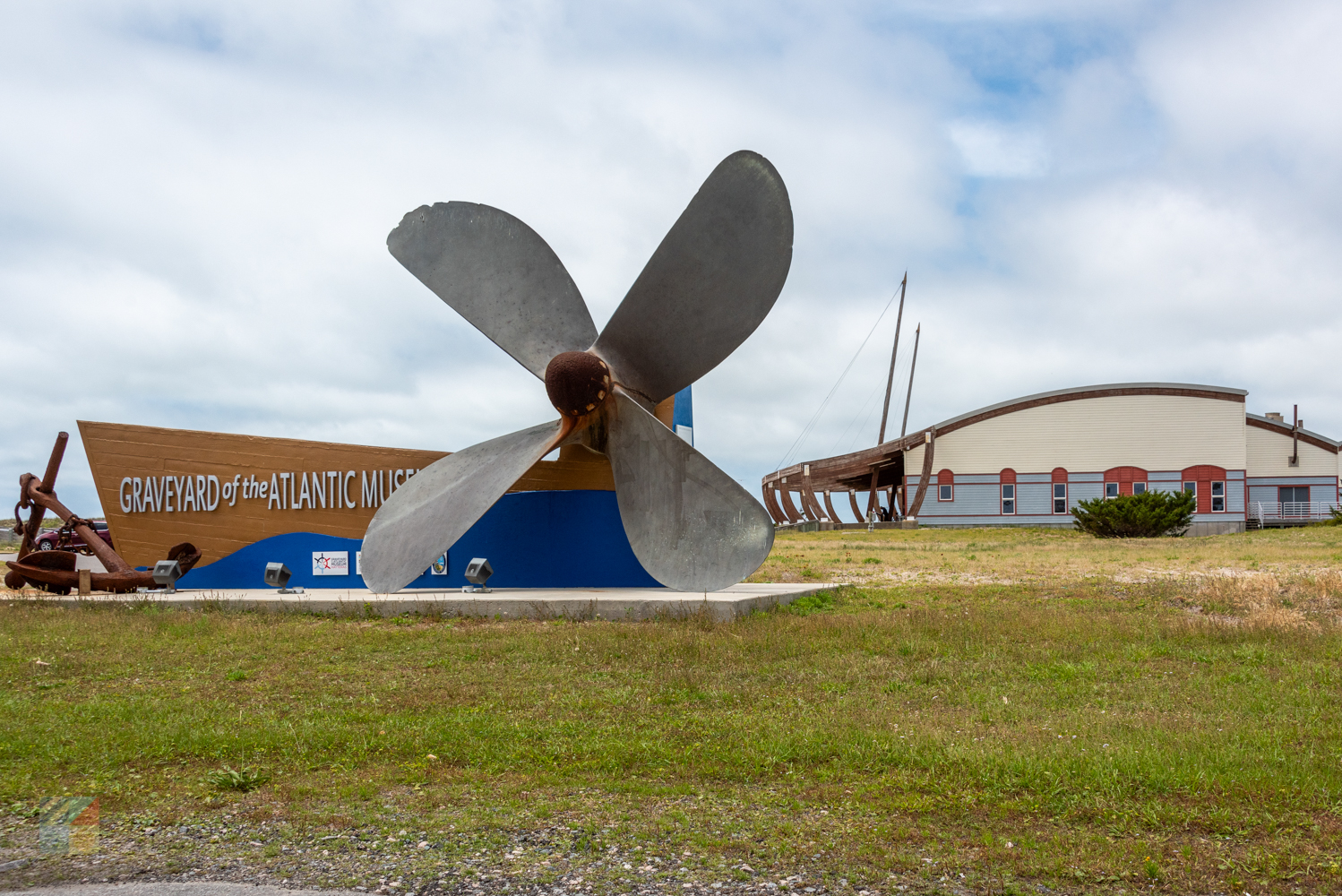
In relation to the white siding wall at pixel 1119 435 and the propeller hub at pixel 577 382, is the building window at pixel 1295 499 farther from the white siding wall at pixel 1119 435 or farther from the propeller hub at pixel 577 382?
the propeller hub at pixel 577 382

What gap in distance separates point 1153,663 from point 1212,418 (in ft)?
106

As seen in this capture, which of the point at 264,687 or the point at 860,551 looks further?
the point at 860,551

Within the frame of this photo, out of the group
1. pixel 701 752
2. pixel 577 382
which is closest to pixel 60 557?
pixel 577 382

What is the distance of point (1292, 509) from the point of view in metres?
37.7

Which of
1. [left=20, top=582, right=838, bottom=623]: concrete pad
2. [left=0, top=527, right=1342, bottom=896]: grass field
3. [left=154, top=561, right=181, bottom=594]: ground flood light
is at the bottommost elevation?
[left=0, top=527, right=1342, bottom=896]: grass field

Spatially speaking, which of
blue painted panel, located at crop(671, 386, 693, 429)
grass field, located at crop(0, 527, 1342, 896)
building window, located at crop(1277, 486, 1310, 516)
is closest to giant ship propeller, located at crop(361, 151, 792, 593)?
grass field, located at crop(0, 527, 1342, 896)

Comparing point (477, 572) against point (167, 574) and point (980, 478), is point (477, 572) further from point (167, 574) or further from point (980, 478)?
point (980, 478)

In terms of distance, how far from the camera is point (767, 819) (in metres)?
4.18

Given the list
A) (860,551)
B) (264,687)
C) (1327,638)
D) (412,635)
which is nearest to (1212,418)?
(860,551)

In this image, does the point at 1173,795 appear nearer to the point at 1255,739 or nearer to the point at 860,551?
the point at 1255,739

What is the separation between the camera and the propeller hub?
35.3 feet

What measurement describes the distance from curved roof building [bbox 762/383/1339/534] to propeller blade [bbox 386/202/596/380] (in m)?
27.7

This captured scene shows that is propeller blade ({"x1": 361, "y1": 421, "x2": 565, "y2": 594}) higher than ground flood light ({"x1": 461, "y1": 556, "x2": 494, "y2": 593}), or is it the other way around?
propeller blade ({"x1": 361, "y1": 421, "x2": 565, "y2": 594})

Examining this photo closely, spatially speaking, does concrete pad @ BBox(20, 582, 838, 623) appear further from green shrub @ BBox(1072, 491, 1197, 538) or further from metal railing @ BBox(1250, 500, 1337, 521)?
metal railing @ BBox(1250, 500, 1337, 521)
